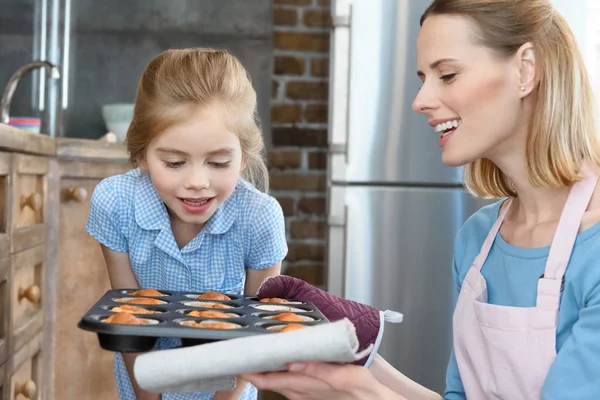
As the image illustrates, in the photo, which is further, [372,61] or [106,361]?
[372,61]

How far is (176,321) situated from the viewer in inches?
39.2

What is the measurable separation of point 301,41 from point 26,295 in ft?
5.32

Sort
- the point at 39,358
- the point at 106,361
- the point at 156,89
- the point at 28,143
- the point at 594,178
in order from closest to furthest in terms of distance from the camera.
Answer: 1. the point at 594,178
2. the point at 156,89
3. the point at 28,143
4. the point at 39,358
5. the point at 106,361

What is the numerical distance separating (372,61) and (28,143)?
4.34 feet

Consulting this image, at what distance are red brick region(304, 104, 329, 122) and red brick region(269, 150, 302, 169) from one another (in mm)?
141

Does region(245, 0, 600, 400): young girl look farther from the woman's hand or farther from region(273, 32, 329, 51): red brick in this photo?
region(273, 32, 329, 51): red brick

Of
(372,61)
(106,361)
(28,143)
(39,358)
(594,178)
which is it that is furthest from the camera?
(372,61)

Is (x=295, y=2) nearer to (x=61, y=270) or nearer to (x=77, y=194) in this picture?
(x=77, y=194)

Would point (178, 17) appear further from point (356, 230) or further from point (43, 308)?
point (43, 308)

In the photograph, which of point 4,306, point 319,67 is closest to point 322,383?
point 4,306

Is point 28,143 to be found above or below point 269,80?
below

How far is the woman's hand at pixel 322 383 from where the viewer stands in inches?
37.4

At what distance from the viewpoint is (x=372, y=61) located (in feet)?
9.09

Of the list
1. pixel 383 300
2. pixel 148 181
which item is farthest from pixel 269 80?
pixel 148 181
